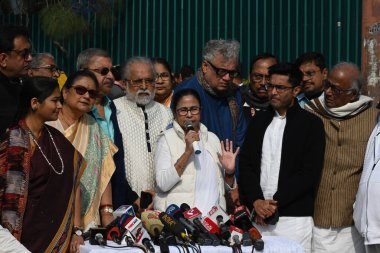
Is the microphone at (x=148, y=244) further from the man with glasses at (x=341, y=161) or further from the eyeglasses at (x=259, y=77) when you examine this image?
the eyeglasses at (x=259, y=77)

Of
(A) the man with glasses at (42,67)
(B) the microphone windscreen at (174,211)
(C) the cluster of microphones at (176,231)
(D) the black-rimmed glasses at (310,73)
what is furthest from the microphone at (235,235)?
(D) the black-rimmed glasses at (310,73)

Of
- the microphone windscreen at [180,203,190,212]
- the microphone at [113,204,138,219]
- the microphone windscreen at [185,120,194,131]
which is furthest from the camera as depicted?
the microphone windscreen at [185,120,194,131]

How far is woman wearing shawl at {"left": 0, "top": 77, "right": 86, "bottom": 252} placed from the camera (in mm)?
5804

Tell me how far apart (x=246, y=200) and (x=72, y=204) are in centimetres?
151

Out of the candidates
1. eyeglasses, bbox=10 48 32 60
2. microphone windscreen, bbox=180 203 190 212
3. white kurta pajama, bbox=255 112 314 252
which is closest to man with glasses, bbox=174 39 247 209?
white kurta pajama, bbox=255 112 314 252

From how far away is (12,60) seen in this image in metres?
6.66

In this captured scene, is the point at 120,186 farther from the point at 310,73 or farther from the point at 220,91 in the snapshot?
the point at 310,73

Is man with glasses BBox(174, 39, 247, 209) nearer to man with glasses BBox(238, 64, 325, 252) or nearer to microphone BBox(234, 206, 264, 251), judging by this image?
man with glasses BBox(238, 64, 325, 252)

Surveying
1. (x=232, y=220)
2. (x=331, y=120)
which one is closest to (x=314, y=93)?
(x=331, y=120)

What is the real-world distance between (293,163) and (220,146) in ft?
1.81

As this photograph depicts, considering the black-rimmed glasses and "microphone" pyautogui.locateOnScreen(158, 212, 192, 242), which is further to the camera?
the black-rimmed glasses

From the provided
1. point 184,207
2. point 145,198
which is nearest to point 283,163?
point 184,207

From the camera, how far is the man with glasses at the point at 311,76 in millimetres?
8336

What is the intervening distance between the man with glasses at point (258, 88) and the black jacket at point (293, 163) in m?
0.92
